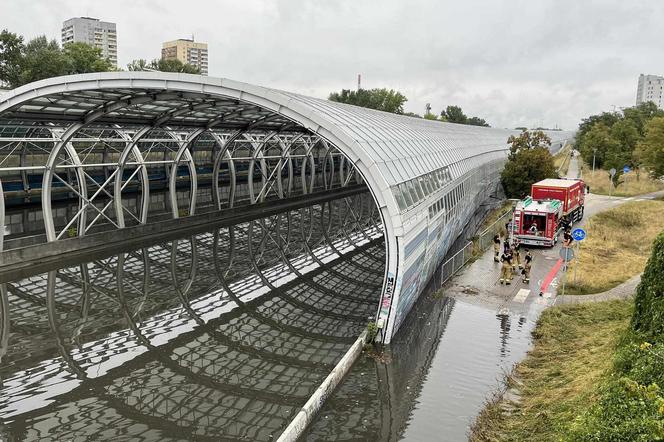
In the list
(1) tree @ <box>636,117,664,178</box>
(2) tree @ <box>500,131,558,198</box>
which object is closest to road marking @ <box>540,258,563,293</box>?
(2) tree @ <box>500,131,558,198</box>

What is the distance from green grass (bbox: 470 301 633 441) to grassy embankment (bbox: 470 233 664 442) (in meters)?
0.02

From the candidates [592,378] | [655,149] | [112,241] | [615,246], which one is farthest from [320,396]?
[655,149]

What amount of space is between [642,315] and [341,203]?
3532cm

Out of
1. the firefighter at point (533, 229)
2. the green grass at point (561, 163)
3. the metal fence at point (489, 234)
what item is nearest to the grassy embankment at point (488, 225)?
the metal fence at point (489, 234)

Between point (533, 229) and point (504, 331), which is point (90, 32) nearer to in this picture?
point (533, 229)

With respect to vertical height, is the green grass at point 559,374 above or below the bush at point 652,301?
below

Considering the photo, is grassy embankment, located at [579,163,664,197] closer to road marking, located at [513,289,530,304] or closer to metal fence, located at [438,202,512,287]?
metal fence, located at [438,202,512,287]

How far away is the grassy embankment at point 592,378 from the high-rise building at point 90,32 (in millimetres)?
193276

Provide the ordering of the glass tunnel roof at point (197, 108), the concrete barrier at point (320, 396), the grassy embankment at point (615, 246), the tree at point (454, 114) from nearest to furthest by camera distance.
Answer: the concrete barrier at point (320, 396)
the glass tunnel roof at point (197, 108)
the grassy embankment at point (615, 246)
the tree at point (454, 114)

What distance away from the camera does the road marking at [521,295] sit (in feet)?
63.0

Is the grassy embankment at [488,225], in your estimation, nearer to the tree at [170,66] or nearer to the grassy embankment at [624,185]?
the grassy embankment at [624,185]

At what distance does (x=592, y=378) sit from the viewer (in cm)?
1111

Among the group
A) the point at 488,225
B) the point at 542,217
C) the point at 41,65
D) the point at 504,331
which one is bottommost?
the point at 504,331

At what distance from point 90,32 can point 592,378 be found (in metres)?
210
